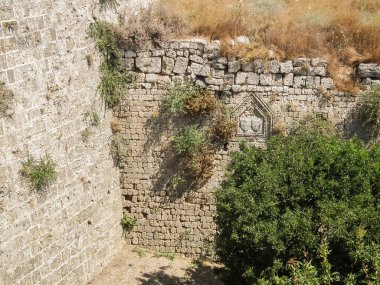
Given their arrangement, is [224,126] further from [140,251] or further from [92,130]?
[140,251]

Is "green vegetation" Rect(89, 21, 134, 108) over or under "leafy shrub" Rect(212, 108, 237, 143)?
over

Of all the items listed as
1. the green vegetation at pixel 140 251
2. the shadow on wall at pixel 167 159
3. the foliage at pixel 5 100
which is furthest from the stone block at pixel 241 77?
the foliage at pixel 5 100

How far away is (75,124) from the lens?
38.0 feet

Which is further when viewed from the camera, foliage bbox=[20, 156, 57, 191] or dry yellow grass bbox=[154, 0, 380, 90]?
dry yellow grass bbox=[154, 0, 380, 90]

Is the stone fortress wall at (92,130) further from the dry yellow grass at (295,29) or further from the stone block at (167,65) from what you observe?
the dry yellow grass at (295,29)

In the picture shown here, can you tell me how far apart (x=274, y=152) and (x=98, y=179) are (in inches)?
160

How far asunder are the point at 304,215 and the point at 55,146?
4770 millimetres

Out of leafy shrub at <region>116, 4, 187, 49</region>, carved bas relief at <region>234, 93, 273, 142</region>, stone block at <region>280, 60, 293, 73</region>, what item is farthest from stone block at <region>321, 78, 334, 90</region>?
leafy shrub at <region>116, 4, 187, 49</region>

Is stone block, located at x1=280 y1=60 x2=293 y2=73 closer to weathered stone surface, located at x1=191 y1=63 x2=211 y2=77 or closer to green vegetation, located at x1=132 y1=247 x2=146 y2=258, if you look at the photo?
weathered stone surface, located at x1=191 y1=63 x2=211 y2=77

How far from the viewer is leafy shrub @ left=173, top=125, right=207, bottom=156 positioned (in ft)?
41.9

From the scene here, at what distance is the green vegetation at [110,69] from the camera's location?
12148 mm

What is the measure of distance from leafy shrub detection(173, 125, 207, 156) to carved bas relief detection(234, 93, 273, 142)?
0.83 m

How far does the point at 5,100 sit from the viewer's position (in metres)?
9.81

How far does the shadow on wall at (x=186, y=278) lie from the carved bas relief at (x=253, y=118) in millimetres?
3153
